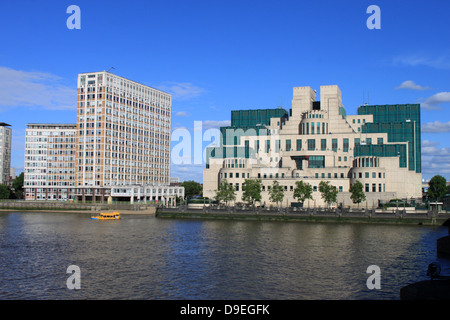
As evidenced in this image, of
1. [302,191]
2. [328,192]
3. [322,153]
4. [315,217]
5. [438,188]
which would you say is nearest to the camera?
[315,217]

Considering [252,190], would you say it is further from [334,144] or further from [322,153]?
[334,144]

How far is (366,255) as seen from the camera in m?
62.1

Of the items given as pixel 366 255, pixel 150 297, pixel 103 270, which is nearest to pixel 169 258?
pixel 103 270

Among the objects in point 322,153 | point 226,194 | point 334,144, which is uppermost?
point 334,144

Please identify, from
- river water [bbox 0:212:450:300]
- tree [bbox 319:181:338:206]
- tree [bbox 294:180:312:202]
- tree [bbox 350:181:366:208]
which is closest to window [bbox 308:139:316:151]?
tree [bbox 319:181:338:206]

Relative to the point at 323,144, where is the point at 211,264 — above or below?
below

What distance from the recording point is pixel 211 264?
5497 centimetres

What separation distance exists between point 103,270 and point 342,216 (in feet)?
272

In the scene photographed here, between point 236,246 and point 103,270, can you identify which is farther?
point 236,246

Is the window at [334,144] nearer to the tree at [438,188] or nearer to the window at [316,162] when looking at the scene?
the window at [316,162]

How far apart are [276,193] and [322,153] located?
84.6 feet

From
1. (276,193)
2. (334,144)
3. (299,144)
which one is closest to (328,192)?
(276,193)

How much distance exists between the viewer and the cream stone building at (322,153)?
15150 cm
